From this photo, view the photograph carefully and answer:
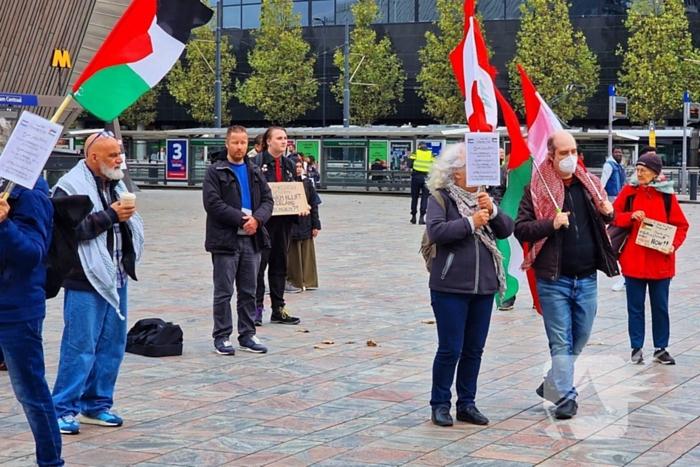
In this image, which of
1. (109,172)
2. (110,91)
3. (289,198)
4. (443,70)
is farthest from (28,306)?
(443,70)

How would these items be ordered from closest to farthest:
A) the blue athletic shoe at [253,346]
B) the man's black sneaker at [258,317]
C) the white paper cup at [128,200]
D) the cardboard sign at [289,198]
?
the white paper cup at [128,200], the blue athletic shoe at [253,346], the man's black sneaker at [258,317], the cardboard sign at [289,198]

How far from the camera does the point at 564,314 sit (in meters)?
6.64

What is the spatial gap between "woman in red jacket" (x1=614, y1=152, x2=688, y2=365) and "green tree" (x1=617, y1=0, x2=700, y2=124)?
45.5m

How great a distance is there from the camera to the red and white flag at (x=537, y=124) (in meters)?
7.02

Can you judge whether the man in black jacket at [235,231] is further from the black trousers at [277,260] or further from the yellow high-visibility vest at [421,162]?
the yellow high-visibility vest at [421,162]

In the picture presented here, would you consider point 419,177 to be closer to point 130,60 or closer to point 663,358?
point 663,358

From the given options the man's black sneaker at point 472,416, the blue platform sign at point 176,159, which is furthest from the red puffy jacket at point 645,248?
the blue platform sign at point 176,159

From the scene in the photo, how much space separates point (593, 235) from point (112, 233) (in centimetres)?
280

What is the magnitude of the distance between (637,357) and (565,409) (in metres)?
2.11

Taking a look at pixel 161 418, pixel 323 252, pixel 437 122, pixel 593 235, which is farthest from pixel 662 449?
pixel 437 122

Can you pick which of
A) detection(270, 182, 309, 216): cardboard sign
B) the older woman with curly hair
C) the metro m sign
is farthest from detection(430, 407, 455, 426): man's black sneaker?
the metro m sign

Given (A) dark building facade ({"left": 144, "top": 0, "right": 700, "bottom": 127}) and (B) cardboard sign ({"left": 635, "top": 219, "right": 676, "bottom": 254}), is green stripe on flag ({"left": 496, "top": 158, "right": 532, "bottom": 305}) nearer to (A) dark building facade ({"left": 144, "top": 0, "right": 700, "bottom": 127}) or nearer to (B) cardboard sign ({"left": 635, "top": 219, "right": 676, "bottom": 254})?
(B) cardboard sign ({"left": 635, "top": 219, "right": 676, "bottom": 254})

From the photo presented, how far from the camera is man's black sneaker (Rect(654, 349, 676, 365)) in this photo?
8.45m

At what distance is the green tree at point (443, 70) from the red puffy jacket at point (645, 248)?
47.4 meters
